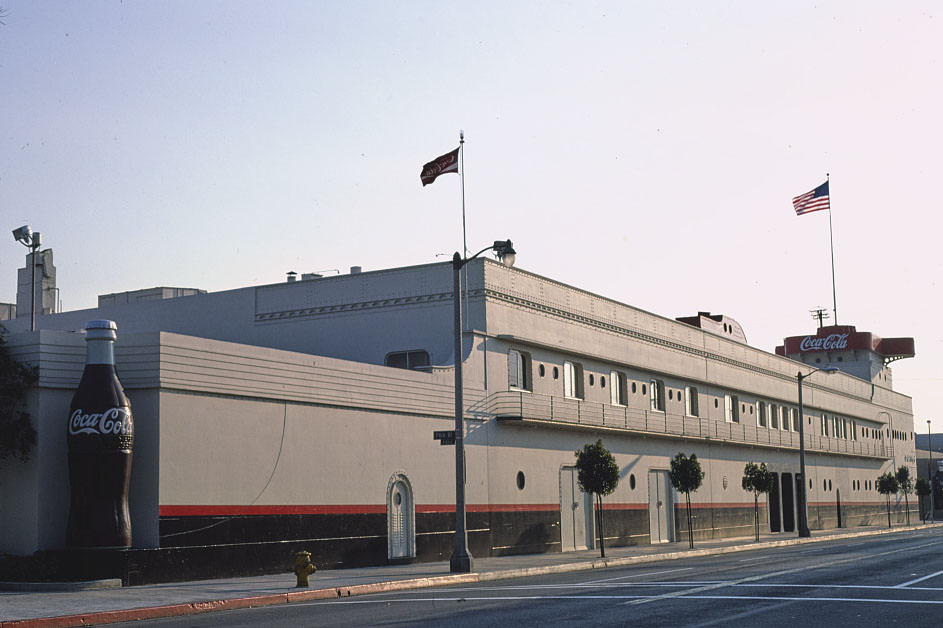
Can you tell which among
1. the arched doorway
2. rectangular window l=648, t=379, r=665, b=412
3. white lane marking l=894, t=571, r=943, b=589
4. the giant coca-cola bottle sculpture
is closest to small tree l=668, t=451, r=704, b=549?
rectangular window l=648, t=379, r=665, b=412

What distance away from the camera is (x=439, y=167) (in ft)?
109

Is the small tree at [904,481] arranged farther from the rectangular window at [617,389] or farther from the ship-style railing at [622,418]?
the rectangular window at [617,389]

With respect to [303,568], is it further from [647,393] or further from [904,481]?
[904,481]

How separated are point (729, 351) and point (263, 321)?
2863 centimetres

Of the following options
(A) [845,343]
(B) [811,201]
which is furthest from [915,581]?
(A) [845,343]

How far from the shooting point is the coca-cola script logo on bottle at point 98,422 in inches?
875

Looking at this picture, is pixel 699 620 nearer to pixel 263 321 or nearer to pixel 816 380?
pixel 263 321

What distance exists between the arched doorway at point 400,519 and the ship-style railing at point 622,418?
4.20 m

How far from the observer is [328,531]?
2828 cm

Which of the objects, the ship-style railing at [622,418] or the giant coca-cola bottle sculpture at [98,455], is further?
the ship-style railing at [622,418]

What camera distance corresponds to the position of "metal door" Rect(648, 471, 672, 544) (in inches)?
1818

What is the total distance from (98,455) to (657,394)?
102ft

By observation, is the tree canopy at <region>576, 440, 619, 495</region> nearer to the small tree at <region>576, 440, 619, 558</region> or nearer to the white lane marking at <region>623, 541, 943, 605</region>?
the small tree at <region>576, 440, 619, 558</region>

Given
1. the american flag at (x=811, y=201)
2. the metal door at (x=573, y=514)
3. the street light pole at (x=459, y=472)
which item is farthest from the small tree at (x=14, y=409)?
the american flag at (x=811, y=201)
